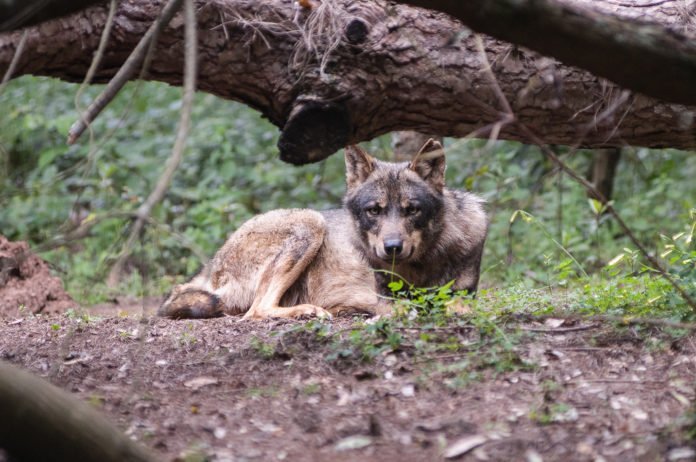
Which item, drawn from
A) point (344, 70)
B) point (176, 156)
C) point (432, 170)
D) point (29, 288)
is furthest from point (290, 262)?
point (176, 156)

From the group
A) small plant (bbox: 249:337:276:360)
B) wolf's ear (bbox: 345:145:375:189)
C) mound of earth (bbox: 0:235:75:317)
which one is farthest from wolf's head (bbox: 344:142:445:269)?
mound of earth (bbox: 0:235:75:317)

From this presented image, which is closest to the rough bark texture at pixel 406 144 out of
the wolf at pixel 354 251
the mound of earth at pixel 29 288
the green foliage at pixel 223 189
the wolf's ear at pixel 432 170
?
the green foliage at pixel 223 189

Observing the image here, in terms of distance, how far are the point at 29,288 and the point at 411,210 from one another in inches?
156

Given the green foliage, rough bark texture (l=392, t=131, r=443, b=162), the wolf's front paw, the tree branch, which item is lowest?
the green foliage

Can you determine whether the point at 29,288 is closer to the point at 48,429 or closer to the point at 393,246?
the point at 393,246

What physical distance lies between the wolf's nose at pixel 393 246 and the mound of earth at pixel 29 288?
3534 millimetres

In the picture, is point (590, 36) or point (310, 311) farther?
point (310, 311)

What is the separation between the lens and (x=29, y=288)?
321 inches

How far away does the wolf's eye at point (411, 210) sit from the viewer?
6867mm

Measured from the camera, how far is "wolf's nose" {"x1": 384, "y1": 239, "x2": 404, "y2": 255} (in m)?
6.56

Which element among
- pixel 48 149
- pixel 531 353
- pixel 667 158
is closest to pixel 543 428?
pixel 531 353

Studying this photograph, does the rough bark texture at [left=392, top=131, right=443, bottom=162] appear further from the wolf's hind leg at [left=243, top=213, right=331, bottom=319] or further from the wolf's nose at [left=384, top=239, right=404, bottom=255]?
the wolf's nose at [left=384, top=239, right=404, bottom=255]

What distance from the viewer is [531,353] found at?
466 centimetres

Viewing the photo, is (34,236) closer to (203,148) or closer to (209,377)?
(203,148)
